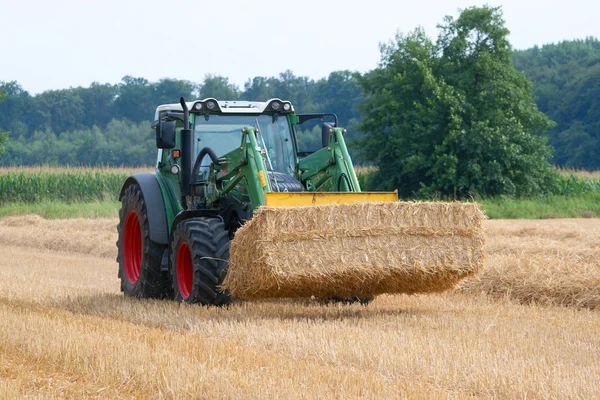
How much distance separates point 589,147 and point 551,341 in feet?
174

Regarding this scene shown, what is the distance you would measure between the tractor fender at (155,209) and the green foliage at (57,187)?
2295 cm

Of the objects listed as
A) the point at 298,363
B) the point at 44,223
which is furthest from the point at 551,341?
the point at 44,223

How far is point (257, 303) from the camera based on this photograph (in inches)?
384

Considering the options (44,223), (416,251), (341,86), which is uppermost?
(341,86)

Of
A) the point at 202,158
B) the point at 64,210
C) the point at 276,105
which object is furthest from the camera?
the point at 64,210

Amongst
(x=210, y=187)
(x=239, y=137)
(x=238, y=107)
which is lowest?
(x=210, y=187)

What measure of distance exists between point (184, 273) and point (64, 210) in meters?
20.1

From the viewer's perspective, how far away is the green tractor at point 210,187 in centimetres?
887

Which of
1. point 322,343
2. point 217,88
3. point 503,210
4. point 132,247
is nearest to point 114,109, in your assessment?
point 217,88

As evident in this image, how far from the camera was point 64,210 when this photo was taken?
28.6 metres

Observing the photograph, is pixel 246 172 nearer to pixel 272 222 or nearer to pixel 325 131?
pixel 272 222

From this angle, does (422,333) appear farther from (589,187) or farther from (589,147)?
(589,147)

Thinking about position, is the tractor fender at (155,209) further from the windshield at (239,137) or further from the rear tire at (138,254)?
the windshield at (239,137)

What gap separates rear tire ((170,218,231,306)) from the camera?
28.8ft
